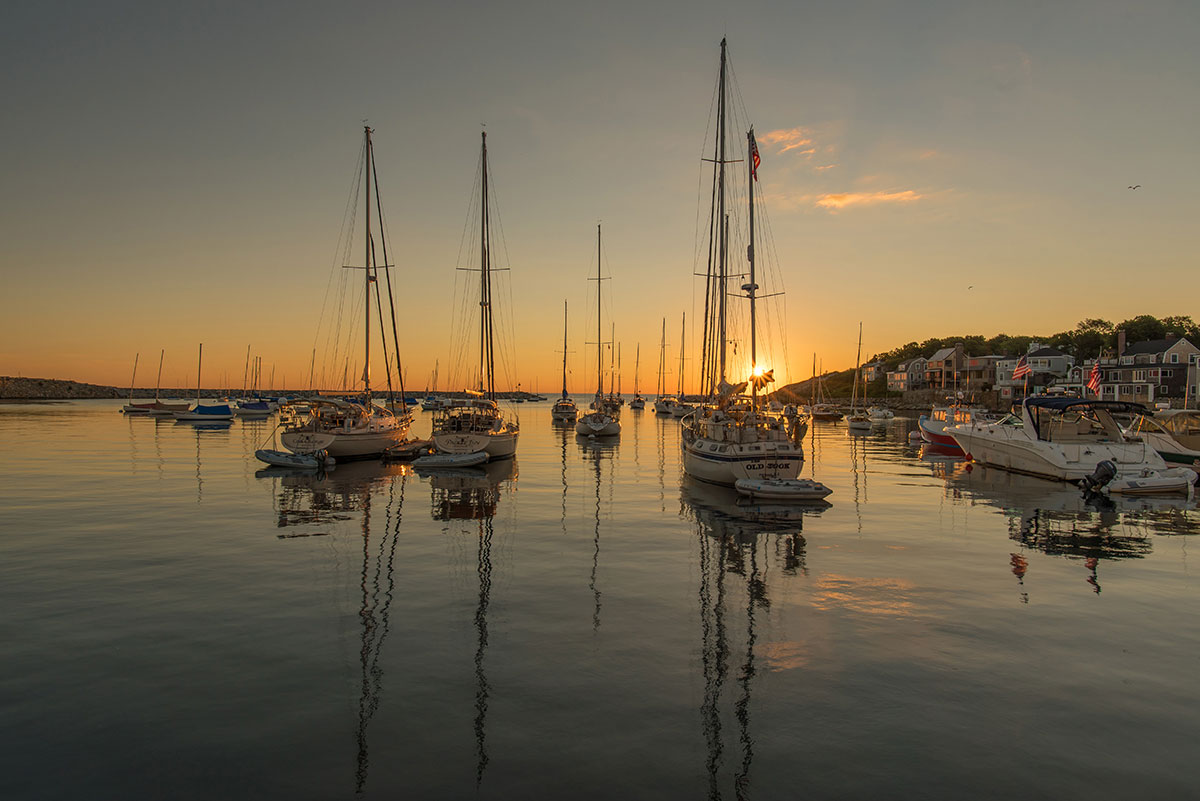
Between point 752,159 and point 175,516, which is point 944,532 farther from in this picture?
point 175,516

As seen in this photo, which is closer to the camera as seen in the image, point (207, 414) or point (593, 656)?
point (593, 656)

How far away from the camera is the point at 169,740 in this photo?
7.45m

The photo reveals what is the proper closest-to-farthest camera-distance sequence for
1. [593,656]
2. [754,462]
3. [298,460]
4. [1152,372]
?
[593,656]
[754,462]
[298,460]
[1152,372]

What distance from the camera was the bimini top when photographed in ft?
101

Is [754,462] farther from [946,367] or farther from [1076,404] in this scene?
[946,367]

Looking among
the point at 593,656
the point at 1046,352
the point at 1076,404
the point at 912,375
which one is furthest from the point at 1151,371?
the point at 593,656

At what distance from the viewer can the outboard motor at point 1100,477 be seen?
86.8ft

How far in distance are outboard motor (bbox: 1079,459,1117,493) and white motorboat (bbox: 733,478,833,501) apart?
10.9 metres

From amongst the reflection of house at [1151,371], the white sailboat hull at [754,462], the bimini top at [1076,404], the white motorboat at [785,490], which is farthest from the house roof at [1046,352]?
the white motorboat at [785,490]

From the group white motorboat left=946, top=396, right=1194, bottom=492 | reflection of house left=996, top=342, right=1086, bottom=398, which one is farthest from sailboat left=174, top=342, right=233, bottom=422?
reflection of house left=996, top=342, right=1086, bottom=398

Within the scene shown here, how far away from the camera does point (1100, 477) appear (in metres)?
26.6

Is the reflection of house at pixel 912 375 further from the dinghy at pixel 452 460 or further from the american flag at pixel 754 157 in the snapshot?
the dinghy at pixel 452 460

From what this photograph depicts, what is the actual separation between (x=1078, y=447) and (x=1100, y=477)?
4620 millimetres

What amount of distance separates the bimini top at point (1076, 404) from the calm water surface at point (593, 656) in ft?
34.2
